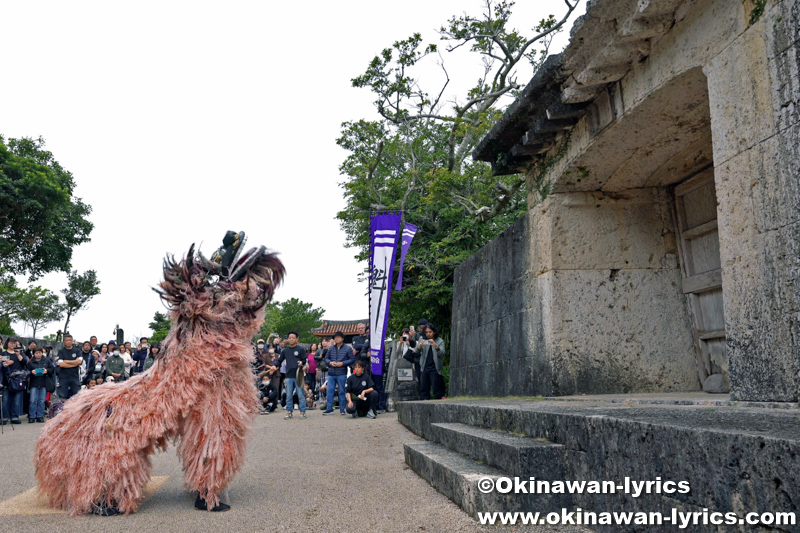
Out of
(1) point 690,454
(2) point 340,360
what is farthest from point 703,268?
(2) point 340,360

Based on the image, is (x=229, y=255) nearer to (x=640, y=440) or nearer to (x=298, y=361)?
(x=640, y=440)

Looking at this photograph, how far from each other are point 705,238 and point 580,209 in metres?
1.40

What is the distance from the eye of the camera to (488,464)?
4.45m

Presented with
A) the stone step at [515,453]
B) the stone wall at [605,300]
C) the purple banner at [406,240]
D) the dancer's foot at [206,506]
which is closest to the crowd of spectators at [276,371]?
the purple banner at [406,240]

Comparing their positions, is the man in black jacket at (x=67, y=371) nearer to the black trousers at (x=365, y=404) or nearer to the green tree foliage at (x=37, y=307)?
the black trousers at (x=365, y=404)

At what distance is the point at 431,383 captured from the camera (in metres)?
13.3

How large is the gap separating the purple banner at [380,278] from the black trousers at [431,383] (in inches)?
37.6

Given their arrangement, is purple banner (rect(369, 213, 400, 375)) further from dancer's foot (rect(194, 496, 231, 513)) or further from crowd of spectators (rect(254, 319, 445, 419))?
dancer's foot (rect(194, 496, 231, 513))

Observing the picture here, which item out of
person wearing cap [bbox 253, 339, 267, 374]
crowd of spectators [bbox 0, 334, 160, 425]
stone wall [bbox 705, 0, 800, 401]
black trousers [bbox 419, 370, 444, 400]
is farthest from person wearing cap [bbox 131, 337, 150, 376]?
stone wall [bbox 705, 0, 800, 401]

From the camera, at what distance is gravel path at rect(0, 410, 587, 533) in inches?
156

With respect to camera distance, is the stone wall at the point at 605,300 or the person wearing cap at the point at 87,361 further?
the person wearing cap at the point at 87,361

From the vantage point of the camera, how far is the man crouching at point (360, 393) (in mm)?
13273

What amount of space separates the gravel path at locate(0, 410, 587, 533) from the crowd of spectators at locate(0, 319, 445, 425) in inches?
192

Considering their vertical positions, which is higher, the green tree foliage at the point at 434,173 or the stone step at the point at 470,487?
the green tree foliage at the point at 434,173
